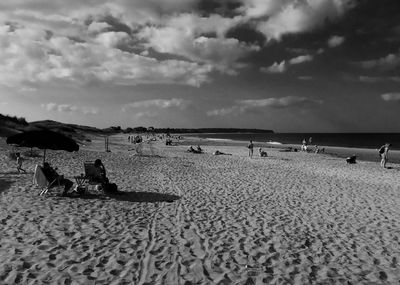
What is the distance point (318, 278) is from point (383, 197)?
8.79m

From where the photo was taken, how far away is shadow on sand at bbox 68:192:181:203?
11.3 metres

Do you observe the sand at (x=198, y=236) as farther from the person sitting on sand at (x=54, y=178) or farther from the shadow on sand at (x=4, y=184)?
the person sitting on sand at (x=54, y=178)

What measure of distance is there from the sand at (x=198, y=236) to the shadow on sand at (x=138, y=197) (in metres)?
0.03

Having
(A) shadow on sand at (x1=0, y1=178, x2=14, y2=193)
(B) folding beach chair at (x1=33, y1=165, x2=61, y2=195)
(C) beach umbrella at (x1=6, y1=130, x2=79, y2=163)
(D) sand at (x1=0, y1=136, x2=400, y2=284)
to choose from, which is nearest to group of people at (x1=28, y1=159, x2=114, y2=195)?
(B) folding beach chair at (x1=33, y1=165, x2=61, y2=195)

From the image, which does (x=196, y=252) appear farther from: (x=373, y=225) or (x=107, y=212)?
(x=373, y=225)

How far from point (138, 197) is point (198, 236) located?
4.33m

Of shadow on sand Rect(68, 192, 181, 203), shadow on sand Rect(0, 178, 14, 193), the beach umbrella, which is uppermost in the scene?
the beach umbrella

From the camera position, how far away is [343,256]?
7.09 m

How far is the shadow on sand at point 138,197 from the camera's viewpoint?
11.3 m

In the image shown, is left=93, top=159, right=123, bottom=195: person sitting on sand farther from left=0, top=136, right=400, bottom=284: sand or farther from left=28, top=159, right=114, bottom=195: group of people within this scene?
left=0, top=136, right=400, bottom=284: sand

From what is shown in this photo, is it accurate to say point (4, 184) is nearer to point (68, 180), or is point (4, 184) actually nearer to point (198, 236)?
point (68, 180)

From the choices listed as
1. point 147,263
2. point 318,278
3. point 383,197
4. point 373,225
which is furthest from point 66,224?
point 383,197

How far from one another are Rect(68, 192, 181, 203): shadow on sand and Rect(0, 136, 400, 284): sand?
1.3 inches

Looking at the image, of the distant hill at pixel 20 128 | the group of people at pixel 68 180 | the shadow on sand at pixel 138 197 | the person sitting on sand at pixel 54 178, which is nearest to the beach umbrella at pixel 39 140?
the group of people at pixel 68 180
